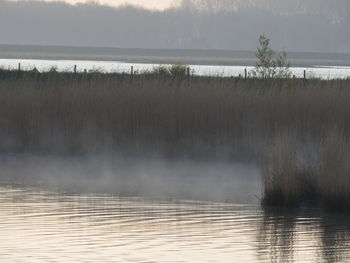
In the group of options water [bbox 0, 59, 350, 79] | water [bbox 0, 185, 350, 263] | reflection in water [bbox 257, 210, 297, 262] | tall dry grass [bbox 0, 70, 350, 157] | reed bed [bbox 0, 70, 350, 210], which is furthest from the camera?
water [bbox 0, 59, 350, 79]

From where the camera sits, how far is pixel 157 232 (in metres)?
12.9

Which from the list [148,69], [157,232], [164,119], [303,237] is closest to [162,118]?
[164,119]

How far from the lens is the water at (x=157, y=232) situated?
11484 mm

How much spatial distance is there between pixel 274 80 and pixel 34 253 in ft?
63.6

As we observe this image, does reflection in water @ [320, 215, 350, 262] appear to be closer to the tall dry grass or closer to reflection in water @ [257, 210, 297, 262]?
reflection in water @ [257, 210, 297, 262]

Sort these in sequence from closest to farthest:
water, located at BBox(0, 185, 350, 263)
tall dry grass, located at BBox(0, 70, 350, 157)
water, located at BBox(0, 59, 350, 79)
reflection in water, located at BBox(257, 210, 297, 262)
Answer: water, located at BBox(0, 185, 350, 263) < reflection in water, located at BBox(257, 210, 297, 262) < tall dry grass, located at BBox(0, 70, 350, 157) < water, located at BBox(0, 59, 350, 79)

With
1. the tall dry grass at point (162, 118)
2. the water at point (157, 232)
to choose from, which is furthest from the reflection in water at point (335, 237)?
the tall dry grass at point (162, 118)

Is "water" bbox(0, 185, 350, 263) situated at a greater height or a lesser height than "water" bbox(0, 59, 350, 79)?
lesser

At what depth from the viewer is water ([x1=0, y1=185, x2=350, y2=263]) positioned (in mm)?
11484

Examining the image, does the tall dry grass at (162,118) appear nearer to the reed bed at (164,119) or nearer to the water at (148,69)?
the reed bed at (164,119)

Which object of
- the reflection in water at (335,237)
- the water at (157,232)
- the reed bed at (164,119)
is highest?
the reed bed at (164,119)

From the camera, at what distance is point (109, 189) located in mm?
17281

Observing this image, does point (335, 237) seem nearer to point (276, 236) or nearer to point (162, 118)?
point (276, 236)

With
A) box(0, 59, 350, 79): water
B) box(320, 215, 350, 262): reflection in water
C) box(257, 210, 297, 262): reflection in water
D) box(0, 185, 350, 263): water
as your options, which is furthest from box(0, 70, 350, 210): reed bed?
box(0, 59, 350, 79): water
